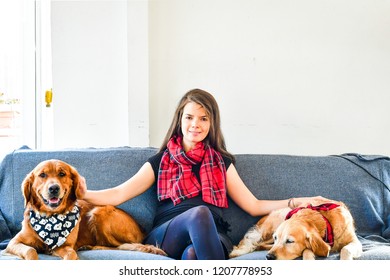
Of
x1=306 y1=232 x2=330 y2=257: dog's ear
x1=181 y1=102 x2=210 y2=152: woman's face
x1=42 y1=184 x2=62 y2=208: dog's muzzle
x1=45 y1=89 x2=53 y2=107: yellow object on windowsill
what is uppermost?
x1=45 y1=89 x2=53 y2=107: yellow object on windowsill

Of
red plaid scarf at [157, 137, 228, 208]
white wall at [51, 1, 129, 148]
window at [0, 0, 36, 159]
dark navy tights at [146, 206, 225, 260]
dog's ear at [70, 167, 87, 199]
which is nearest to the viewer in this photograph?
dark navy tights at [146, 206, 225, 260]

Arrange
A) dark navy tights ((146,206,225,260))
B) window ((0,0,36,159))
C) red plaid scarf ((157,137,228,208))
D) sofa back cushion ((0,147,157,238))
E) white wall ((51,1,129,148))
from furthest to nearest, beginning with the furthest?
white wall ((51,1,129,148)), window ((0,0,36,159)), sofa back cushion ((0,147,157,238)), red plaid scarf ((157,137,228,208)), dark navy tights ((146,206,225,260))

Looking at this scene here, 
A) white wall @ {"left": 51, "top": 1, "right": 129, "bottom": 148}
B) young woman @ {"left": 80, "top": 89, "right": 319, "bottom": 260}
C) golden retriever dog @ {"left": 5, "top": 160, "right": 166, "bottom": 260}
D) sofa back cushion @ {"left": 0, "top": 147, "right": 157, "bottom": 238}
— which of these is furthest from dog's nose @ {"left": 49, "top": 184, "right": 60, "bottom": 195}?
white wall @ {"left": 51, "top": 1, "right": 129, "bottom": 148}

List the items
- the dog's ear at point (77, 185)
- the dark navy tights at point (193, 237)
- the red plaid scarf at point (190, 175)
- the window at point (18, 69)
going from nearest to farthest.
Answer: the dark navy tights at point (193, 237)
the dog's ear at point (77, 185)
the red plaid scarf at point (190, 175)
the window at point (18, 69)

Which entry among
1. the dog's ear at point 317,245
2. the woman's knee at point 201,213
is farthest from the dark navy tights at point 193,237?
the dog's ear at point 317,245

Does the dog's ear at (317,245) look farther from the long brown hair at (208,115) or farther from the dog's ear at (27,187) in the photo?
the dog's ear at (27,187)

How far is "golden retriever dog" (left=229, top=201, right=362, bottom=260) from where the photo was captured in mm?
1628

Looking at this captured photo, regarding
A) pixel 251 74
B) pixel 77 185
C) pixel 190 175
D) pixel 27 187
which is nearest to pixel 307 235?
pixel 190 175

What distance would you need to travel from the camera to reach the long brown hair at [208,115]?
1.83 m

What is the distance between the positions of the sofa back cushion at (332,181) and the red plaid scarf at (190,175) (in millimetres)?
190

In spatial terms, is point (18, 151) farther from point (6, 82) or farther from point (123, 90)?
point (123, 90)

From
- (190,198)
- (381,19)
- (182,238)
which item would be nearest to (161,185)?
(190,198)

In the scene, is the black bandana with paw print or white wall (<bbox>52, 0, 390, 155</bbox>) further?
white wall (<bbox>52, 0, 390, 155</bbox>)

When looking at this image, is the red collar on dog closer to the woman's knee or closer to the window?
the woman's knee
